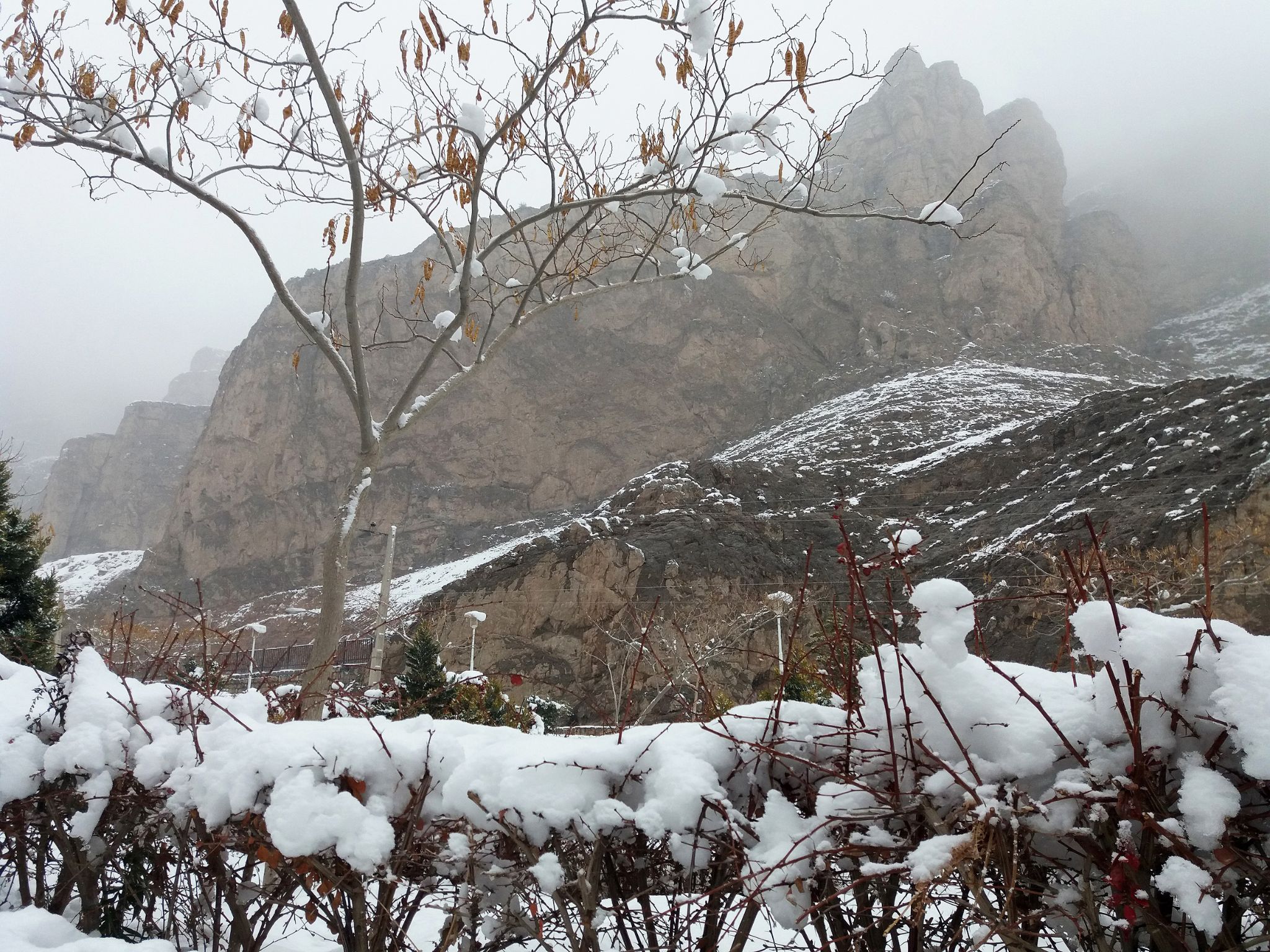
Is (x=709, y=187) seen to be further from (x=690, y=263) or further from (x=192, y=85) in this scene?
(x=192, y=85)

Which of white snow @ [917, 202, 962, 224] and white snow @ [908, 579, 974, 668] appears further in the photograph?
white snow @ [917, 202, 962, 224]

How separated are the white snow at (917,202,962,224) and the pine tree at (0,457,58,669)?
12.9 metres

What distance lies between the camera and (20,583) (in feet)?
38.9

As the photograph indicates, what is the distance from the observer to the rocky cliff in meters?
60.6

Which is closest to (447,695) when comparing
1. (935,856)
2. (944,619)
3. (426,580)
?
(944,619)

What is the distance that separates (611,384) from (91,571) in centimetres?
5206

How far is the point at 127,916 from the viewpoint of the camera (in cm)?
267

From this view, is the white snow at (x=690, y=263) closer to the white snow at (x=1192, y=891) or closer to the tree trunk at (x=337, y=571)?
the tree trunk at (x=337, y=571)

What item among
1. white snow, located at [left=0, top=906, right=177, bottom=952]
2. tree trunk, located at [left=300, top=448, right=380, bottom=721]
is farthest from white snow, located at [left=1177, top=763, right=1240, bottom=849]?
tree trunk, located at [left=300, top=448, right=380, bottom=721]

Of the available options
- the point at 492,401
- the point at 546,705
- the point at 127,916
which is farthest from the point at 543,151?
the point at 492,401

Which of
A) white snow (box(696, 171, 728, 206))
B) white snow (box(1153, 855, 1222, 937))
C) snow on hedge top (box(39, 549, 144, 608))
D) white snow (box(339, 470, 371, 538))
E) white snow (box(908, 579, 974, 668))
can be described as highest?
white snow (box(696, 171, 728, 206))

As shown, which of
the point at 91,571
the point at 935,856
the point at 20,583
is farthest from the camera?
the point at 91,571

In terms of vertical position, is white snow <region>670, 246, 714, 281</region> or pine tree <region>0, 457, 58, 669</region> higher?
white snow <region>670, 246, 714, 281</region>

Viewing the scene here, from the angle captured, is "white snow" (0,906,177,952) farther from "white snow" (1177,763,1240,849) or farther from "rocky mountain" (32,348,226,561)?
"rocky mountain" (32,348,226,561)
